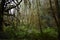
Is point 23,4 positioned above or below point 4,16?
above

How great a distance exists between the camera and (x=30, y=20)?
2.46 metres

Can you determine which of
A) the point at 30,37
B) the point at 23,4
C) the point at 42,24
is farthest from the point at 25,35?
the point at 23,4

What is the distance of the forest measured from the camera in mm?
2422

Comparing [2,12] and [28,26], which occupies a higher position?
[2,12]

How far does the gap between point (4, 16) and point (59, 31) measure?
0.86 metres

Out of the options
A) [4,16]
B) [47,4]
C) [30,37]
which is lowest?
[30,37]

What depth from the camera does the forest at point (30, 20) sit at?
2422 mm

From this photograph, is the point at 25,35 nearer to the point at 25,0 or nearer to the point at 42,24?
the point at 42,24

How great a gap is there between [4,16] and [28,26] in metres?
0.40

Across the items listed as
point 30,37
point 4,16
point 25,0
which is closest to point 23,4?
point 25,0

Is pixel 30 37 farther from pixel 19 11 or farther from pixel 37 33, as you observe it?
pixel 19 11

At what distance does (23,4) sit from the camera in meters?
2.49

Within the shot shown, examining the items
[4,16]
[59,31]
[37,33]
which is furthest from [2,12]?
[59,31]

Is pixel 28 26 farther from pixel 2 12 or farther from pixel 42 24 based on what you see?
pixel 2 12
